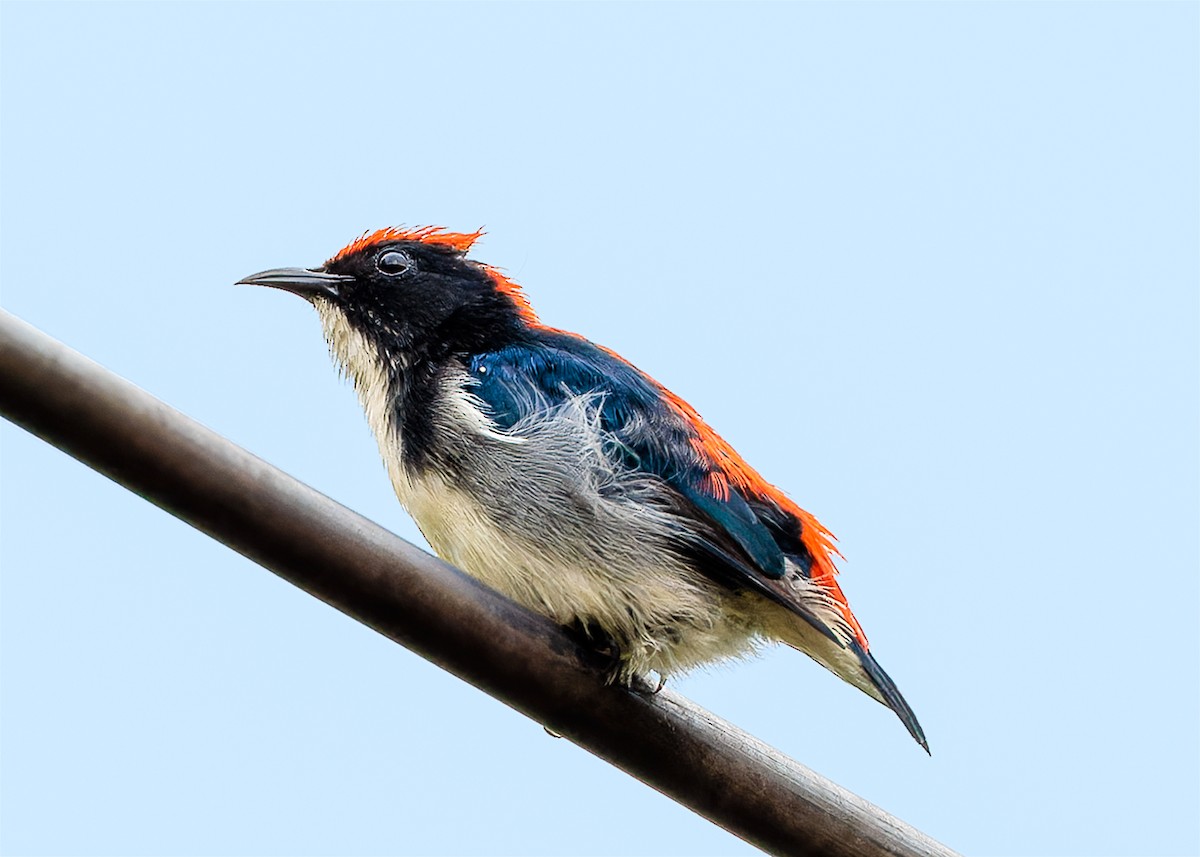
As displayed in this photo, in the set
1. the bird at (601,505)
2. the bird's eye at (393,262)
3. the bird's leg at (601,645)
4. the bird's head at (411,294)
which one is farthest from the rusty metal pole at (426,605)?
the bird's eye at (393,262)

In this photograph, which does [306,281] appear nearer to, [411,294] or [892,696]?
[411,294]

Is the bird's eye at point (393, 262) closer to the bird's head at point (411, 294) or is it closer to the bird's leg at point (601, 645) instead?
the bird's head at point (411, 294)

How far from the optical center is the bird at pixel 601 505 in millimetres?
3350

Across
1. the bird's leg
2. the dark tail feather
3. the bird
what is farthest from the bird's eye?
the dark tail feather

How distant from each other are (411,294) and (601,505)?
36.5 inches

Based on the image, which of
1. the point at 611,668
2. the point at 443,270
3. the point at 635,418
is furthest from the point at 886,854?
the point at 443,270

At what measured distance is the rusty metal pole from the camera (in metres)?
2.21

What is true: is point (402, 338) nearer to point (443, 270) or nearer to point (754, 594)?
point (443, 270)

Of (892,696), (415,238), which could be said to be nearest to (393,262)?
(415,238)

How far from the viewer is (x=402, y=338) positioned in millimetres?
3850

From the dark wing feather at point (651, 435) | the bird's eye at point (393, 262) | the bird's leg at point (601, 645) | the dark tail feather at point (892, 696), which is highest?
the bird's eye at point (393, 262)

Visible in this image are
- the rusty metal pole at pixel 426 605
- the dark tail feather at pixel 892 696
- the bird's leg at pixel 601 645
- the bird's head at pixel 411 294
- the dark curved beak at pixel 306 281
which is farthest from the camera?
the dark curved beak at pixel 306 281

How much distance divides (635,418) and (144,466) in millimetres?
1502

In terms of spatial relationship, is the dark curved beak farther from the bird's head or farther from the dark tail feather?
the dark tail feather
